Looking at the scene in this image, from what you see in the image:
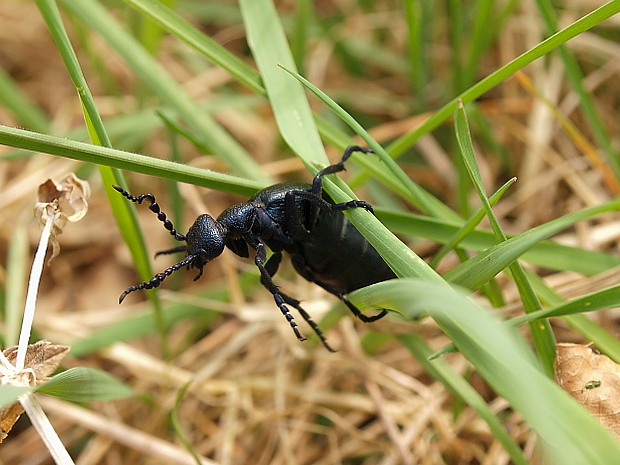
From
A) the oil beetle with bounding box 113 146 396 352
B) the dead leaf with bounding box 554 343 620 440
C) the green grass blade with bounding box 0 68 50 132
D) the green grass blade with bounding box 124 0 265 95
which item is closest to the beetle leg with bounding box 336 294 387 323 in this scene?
the oil beetle with bounding box 113 146 396 352

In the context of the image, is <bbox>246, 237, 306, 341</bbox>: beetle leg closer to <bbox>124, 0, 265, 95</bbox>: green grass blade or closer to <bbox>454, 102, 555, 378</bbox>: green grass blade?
<bbox>124, 0, 265, 95</bbox>: green grass blade

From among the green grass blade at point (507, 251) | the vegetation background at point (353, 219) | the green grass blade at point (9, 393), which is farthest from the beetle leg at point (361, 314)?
the green grass blade at point (9, 393)

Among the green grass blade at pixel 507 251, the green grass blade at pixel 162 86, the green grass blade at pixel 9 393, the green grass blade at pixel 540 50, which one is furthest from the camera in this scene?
the green grass blade at pixel 162 86

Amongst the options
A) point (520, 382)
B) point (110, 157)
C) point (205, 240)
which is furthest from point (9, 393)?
point (520, 382)

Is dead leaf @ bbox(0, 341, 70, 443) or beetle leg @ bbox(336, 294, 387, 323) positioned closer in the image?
dead leaf @ bbox(0, 341, 70, 443)

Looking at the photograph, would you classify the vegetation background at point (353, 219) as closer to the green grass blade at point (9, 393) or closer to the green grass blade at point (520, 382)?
the green grass blade at point (520, 382)

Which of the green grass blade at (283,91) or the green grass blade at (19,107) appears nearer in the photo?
the green grass blade at (283,91)
